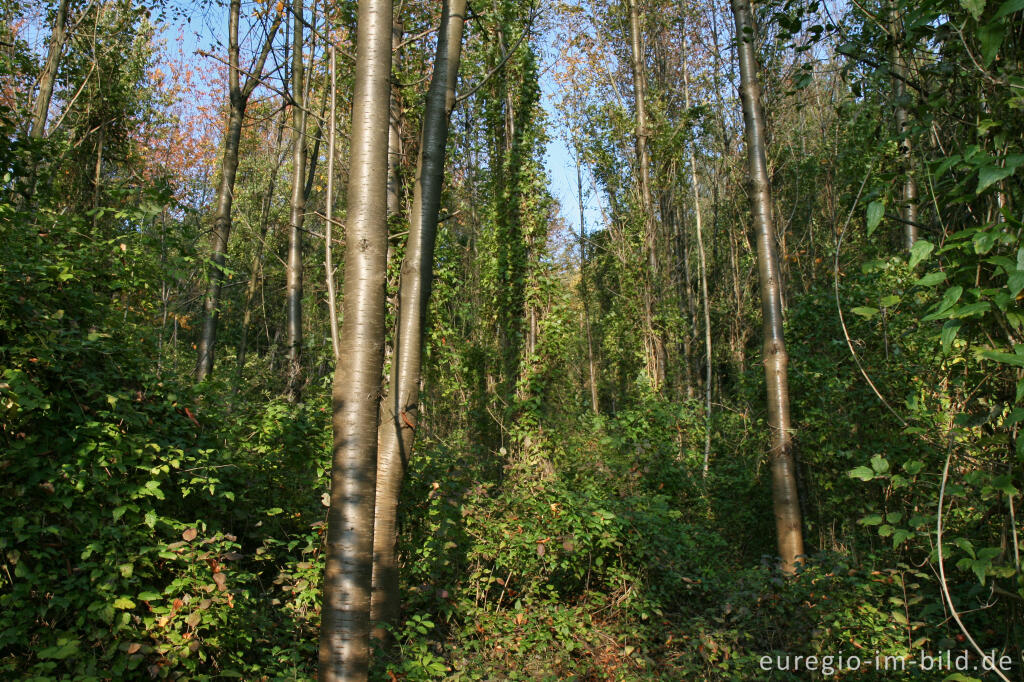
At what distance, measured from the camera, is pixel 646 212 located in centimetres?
1442

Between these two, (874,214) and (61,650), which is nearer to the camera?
(874,214)

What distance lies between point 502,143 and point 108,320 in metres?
7.87

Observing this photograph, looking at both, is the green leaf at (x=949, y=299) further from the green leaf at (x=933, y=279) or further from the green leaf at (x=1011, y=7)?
the green leaf at (x=1011, y=7)

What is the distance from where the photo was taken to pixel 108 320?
16.6 ft

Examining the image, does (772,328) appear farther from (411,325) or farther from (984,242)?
(984,242)

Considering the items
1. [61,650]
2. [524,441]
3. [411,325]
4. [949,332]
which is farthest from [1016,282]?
[524,441]

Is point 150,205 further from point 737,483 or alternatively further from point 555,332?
point 737,483

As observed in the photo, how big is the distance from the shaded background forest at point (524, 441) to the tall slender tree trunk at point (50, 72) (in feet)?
0.23

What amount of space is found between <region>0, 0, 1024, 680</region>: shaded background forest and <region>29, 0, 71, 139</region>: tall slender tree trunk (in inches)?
2.7

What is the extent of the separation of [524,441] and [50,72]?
9.34 metres

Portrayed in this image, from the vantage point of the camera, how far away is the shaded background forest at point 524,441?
8.20ft

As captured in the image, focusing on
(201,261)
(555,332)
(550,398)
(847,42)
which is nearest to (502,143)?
(555,332)

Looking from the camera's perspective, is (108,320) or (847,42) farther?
(108,320)

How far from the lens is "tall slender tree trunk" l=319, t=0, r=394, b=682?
278 centimetres
